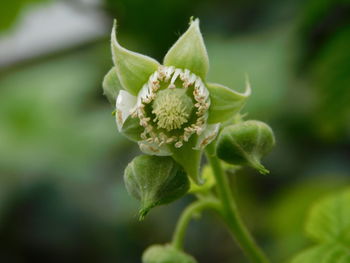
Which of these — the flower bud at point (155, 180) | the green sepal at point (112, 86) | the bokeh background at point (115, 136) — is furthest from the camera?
the bokeh background at point (115, 136)

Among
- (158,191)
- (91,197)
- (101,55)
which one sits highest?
(158,191)

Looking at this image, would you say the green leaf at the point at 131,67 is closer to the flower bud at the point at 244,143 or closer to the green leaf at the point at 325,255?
the flower bud at the point at 244,143

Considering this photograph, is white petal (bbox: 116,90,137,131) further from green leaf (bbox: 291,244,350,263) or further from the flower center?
green leaf (bbox: 291,244,350,263)

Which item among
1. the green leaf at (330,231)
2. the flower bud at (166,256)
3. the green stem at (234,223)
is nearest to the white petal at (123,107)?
the green stem at (234,223)

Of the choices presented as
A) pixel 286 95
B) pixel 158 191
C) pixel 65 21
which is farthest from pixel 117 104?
pixel 65 21

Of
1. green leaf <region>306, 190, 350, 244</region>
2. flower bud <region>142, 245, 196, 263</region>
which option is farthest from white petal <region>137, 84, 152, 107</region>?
green leaf <region>306, 190, 350, 244</region>

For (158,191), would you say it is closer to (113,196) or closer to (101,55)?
(113,196)
